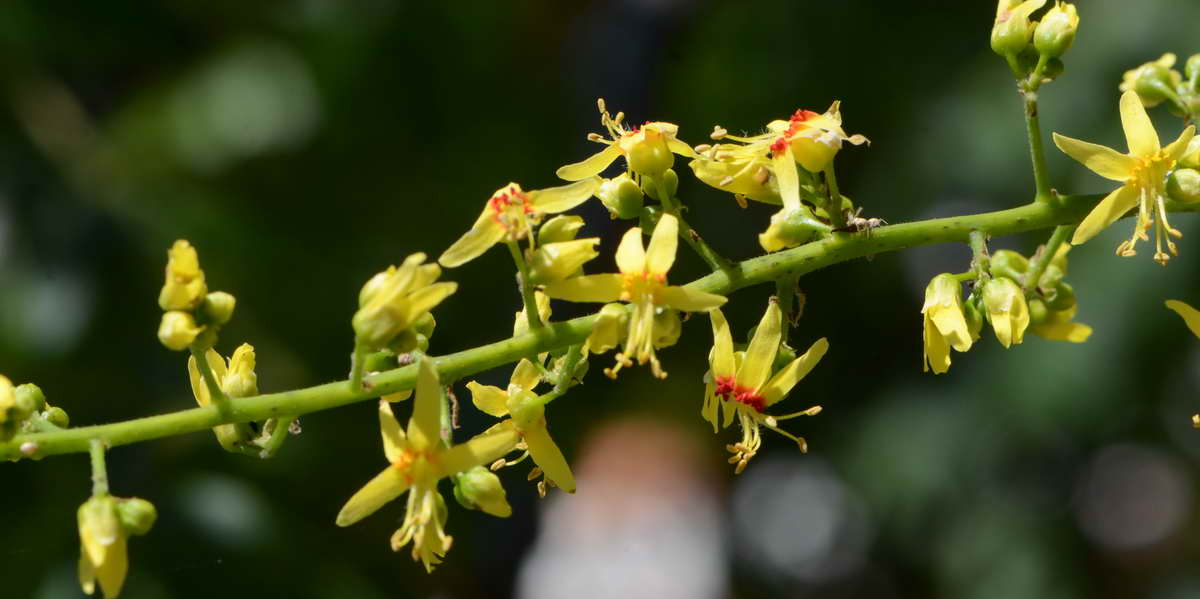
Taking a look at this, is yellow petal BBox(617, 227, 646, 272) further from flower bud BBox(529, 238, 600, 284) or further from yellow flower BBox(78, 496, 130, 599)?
yellow flower BBox(78, 496, 130, 599)

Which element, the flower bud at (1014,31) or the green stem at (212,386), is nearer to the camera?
the green stem at (212,386)

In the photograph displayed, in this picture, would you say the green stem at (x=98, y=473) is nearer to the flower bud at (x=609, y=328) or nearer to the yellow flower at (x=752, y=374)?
the flower bud at (x=609, y=328)

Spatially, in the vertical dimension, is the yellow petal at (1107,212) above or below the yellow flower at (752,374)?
above

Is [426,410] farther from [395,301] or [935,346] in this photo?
[935,346]

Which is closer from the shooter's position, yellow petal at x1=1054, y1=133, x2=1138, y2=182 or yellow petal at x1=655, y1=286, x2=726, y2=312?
yellow petal at x1=655, y1=286, x2=726, y2=312

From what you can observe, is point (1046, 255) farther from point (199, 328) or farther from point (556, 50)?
point (556, 50)

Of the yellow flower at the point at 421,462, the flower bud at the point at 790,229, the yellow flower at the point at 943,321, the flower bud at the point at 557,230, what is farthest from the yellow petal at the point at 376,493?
the yellow flower at the point at 943,321

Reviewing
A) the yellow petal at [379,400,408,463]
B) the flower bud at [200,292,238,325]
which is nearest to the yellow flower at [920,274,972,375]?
the yellow petal at [379,400,408,463]

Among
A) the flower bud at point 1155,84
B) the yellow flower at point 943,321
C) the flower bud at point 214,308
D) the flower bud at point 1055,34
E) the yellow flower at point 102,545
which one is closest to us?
the yellow flower at point 102,545
